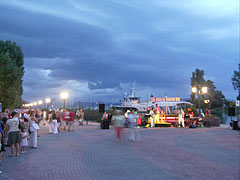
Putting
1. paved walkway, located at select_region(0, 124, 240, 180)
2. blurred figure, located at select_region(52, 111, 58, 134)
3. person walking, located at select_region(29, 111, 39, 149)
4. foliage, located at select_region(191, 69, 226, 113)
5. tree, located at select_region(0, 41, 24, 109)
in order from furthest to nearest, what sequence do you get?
1. foliage, located at select_region(191, 69, 226, 113)
2. tree, located at select_region(0, 41, 24, 109)
3. blurred figure, located at select_region(52, 111, 58, 134)
4. person walking, located at select_region(29, 111, 39, 149)
5. paved walkway, located at select_region(0, 124, 240, 180)

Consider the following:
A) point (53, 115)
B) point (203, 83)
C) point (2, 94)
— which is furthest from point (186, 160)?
point (203, 83)

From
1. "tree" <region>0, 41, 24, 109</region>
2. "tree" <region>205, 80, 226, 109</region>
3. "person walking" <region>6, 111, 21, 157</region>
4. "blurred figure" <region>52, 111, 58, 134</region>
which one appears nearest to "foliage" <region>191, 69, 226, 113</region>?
"tree" <region>205, 80, 226, 109</region>

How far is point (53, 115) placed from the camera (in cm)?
1931

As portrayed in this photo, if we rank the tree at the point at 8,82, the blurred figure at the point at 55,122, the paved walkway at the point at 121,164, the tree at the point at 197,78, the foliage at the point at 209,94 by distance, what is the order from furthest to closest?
the tree at the point at 197,78, the foliage at the point at 209,94, the tree at the point at 8,82, the blurred figure at the point at 55,122, the paved walkway at the point at 121,164

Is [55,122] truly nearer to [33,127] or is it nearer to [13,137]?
[33,127]

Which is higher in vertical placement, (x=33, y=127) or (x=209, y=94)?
(x=209, y=94)

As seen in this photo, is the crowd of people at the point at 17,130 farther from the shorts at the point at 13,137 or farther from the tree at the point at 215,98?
the tree at the point at 215,98

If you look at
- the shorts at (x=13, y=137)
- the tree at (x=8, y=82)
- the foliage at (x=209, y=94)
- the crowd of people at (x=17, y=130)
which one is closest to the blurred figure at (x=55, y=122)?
the crowd of people at (x=17, y=130)

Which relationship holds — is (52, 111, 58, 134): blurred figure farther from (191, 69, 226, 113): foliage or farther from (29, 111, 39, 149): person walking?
(191, 69, 226, 113): foliage

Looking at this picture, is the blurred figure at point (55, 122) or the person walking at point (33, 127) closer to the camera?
the person walking at point (33, 127)

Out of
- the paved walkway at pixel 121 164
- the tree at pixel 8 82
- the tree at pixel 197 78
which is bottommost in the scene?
the paved walkway at pixel 121 164

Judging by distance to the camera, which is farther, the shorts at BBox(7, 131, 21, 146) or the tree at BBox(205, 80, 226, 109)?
the tree at BBox(205, 80, 226, 109)

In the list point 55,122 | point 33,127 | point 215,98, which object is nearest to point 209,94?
point 215,98

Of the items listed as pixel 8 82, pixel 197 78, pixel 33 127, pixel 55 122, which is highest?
pixel 197 78
